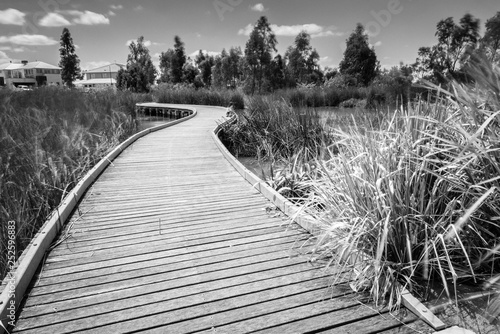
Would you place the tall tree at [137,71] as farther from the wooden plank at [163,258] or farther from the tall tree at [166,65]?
the wooden plank at [163,258]

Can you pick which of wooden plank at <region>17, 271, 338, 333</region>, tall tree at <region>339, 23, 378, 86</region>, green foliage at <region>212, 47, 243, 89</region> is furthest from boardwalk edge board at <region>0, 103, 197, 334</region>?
tall tree at <region>339, 23, 378, 86</region>

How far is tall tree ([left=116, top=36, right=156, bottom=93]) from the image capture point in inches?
1247

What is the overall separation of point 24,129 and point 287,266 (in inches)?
166

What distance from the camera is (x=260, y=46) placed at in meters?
35.4

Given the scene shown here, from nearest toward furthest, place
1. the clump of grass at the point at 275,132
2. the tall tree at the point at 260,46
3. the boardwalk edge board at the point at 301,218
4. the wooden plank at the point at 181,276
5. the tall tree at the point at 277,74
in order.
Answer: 1. the boardwalk edge board at the point at 301,218
2. the wooden plank at the point at 181,276
3. the clump of grass at the point at 275,132
4. the tall tree at the point at 260,46
5. the tall tree at the point at 277,74

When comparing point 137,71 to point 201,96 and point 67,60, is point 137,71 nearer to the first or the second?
point 201,96

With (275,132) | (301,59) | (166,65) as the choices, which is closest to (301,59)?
(301,59)

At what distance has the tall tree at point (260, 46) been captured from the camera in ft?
114

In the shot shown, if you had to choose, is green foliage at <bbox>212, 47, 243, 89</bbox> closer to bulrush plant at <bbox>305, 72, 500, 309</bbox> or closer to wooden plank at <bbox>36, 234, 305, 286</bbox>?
wooden plank at <bbox>36, 234, 305, 286</bbox>

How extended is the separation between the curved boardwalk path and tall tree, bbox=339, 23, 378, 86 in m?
44.8

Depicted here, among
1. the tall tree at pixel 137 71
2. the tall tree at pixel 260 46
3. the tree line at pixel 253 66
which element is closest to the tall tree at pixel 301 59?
the tree line at pixel 253 66

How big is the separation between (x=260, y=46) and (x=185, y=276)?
3580cm

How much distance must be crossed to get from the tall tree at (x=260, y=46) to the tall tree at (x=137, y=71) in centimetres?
1083

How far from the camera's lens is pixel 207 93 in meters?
22.2
